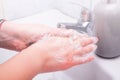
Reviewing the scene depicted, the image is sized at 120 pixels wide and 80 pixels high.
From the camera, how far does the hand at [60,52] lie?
1.77 ft

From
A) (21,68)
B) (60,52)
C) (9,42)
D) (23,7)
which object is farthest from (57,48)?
(23,7)

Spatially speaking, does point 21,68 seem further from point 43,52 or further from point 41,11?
point 41,11

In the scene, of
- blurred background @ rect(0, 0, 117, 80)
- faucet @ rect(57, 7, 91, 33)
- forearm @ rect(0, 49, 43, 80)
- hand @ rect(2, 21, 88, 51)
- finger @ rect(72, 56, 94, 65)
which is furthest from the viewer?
blurred background @ rect(0, 0, 117, 80)

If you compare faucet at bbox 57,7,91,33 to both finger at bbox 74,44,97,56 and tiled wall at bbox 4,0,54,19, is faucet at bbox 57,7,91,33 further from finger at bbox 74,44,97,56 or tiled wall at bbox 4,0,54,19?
tiled wall at bbox 4,0,54,19

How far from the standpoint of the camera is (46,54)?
0.55 metres

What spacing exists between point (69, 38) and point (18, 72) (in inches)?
8.8

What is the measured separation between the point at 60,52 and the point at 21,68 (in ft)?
0.45

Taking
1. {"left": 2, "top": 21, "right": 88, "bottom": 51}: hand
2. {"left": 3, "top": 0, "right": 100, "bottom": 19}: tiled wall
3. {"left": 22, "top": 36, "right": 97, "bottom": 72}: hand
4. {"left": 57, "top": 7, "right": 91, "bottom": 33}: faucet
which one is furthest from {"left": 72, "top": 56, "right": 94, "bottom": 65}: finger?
{"left": 3, "top": 0, "right": 100, "bottom": 19}: tiled wall

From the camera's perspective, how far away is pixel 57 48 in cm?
59

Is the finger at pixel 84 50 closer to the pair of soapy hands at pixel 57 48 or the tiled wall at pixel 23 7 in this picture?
the pair of soapy hands at pixel 57 48

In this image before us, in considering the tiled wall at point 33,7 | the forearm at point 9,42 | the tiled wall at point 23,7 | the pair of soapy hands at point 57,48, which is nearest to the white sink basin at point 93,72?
the pair of soapy hands at point 57,48

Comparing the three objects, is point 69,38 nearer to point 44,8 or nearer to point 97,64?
point 97,64

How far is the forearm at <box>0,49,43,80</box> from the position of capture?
0.49 m

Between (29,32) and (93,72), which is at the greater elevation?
(29,32)
